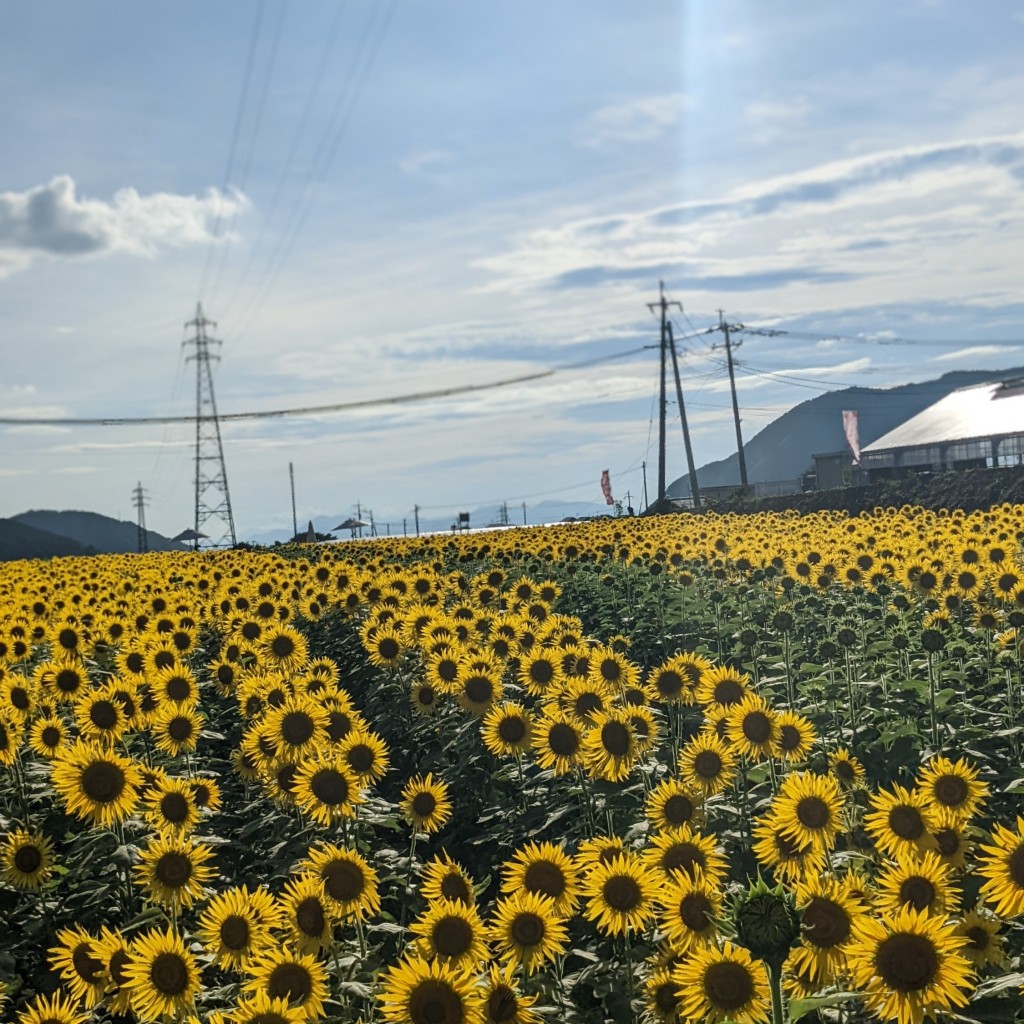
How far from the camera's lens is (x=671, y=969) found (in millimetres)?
4430

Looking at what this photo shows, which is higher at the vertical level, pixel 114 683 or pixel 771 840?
pixel 114 683

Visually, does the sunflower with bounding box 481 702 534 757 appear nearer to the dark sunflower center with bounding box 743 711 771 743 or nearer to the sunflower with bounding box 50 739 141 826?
the dark sunflower center with bounding box 743 711 771 743

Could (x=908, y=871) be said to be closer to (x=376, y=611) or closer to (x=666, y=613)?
(x=376, y=611)

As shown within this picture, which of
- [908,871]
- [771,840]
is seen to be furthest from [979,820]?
[908,871]

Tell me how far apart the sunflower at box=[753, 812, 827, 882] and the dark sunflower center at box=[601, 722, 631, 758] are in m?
1.82

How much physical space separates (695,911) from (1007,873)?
114 cm

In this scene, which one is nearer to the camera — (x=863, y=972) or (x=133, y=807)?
(x=863, y=972)

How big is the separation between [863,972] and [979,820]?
4500 mm

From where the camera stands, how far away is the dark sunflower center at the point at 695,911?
4.53m

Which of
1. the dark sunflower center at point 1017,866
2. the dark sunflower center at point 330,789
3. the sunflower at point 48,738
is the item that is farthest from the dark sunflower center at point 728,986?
the sunflower at point 48,738

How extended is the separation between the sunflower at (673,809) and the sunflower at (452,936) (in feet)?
5.98

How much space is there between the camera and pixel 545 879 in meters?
5.07

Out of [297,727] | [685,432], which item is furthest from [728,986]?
[685,432]

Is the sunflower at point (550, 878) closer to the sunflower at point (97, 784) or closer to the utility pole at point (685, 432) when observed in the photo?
the sunflower at point (97, 784)
